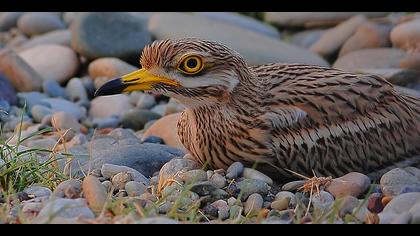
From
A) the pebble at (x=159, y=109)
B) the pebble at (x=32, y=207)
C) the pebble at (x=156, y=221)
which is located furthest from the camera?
the pebble at (x=159, y=109)

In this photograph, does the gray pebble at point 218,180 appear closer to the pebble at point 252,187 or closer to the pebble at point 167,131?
the pebble at point 252,187

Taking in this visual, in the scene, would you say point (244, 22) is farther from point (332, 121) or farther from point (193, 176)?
point (193, 176)

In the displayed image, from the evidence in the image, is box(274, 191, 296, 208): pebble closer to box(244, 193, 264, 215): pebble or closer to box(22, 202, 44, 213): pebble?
box(244, 193, 264, 215): pebble

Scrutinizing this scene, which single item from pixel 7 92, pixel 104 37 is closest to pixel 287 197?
pixel 7 92

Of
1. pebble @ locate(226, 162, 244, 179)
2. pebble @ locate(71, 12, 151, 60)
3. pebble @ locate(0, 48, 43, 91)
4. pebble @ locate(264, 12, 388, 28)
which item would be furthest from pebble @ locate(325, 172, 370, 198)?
pebble @ locate(264, 12, 388, 28)

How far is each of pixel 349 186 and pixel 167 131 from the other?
259 cm

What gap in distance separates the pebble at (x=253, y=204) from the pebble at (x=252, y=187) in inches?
2.1

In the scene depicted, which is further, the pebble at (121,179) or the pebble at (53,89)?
the pebble at (53,89)

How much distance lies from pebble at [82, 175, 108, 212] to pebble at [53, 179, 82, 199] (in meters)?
0.04

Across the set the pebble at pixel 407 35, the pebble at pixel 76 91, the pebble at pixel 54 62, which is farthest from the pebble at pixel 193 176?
the pebble at pixel 407 35

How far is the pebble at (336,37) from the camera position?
11.4 meters

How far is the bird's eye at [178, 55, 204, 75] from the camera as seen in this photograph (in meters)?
5.92
